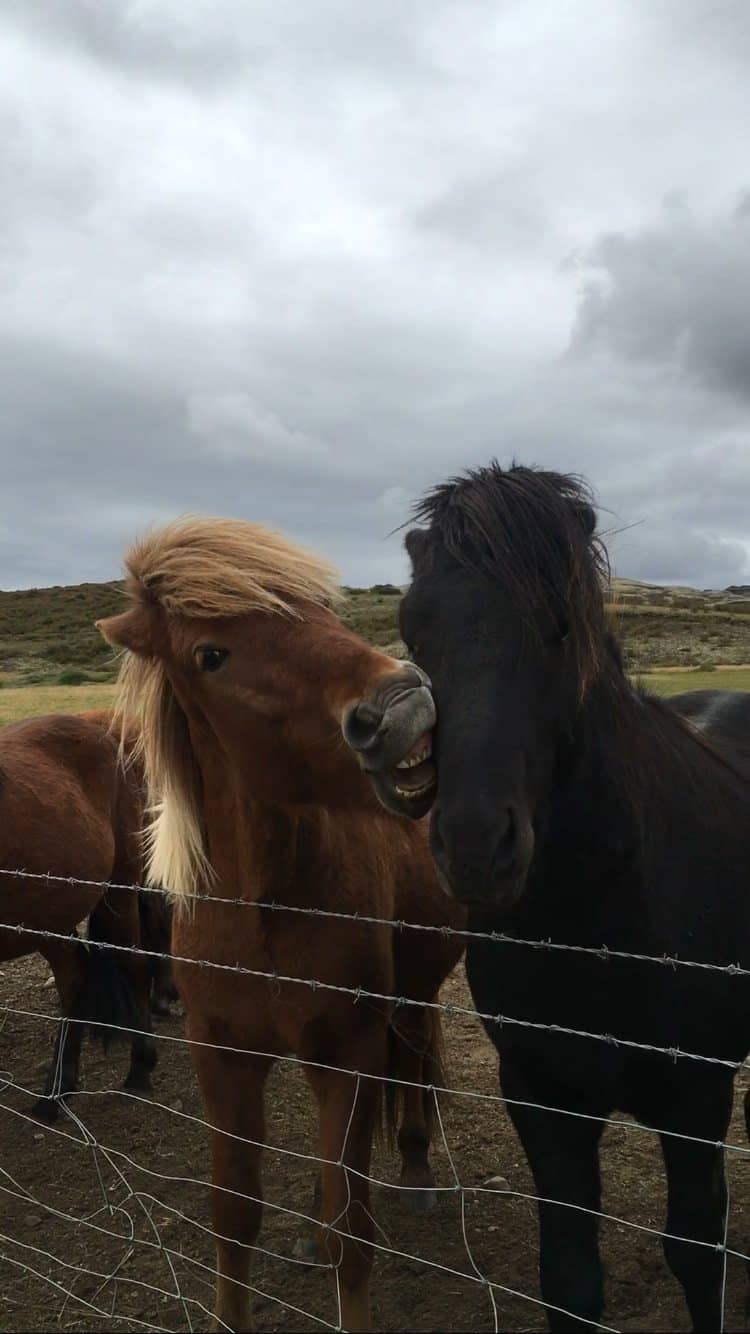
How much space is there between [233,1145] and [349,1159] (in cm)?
36

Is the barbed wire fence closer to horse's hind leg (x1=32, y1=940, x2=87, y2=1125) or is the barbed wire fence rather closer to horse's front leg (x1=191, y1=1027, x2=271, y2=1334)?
horse's front leg (x1=191, y1=1027, x2=271, y2=1334)

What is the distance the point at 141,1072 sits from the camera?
504cm

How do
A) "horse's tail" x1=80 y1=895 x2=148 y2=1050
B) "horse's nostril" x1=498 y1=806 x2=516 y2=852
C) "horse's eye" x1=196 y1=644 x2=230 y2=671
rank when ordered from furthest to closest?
"horse's tail" x1=80 y1=895 x2=148 y2=1050 → "horse's eye" x1=196 y1=644 x2=230 y2=671 → "horse's nostril" x1=498 y1=806 x2=516 y2=852

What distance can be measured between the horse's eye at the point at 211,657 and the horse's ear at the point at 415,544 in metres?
0.55

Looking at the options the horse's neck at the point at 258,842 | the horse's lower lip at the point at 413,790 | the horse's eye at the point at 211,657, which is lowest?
the horse's neck at the point at 258,842

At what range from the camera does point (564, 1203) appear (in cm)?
239

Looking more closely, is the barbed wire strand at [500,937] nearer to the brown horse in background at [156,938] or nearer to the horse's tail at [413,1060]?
the horse's tail at [413,1060]

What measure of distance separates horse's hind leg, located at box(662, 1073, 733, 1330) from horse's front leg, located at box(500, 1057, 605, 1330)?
190mm

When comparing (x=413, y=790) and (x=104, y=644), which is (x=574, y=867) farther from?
(x=104, y=644)

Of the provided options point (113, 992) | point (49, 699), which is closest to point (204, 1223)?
point (113, 992)

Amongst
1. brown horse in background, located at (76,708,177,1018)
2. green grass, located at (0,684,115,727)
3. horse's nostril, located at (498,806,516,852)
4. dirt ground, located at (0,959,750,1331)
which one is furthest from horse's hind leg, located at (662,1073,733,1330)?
green grass, located at (0,684,115,727)

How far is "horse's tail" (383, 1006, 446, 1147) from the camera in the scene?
375 cm

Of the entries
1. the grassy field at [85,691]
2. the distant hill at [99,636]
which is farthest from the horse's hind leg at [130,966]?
the distant hill at [99,636]

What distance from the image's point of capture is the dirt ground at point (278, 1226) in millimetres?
3094
